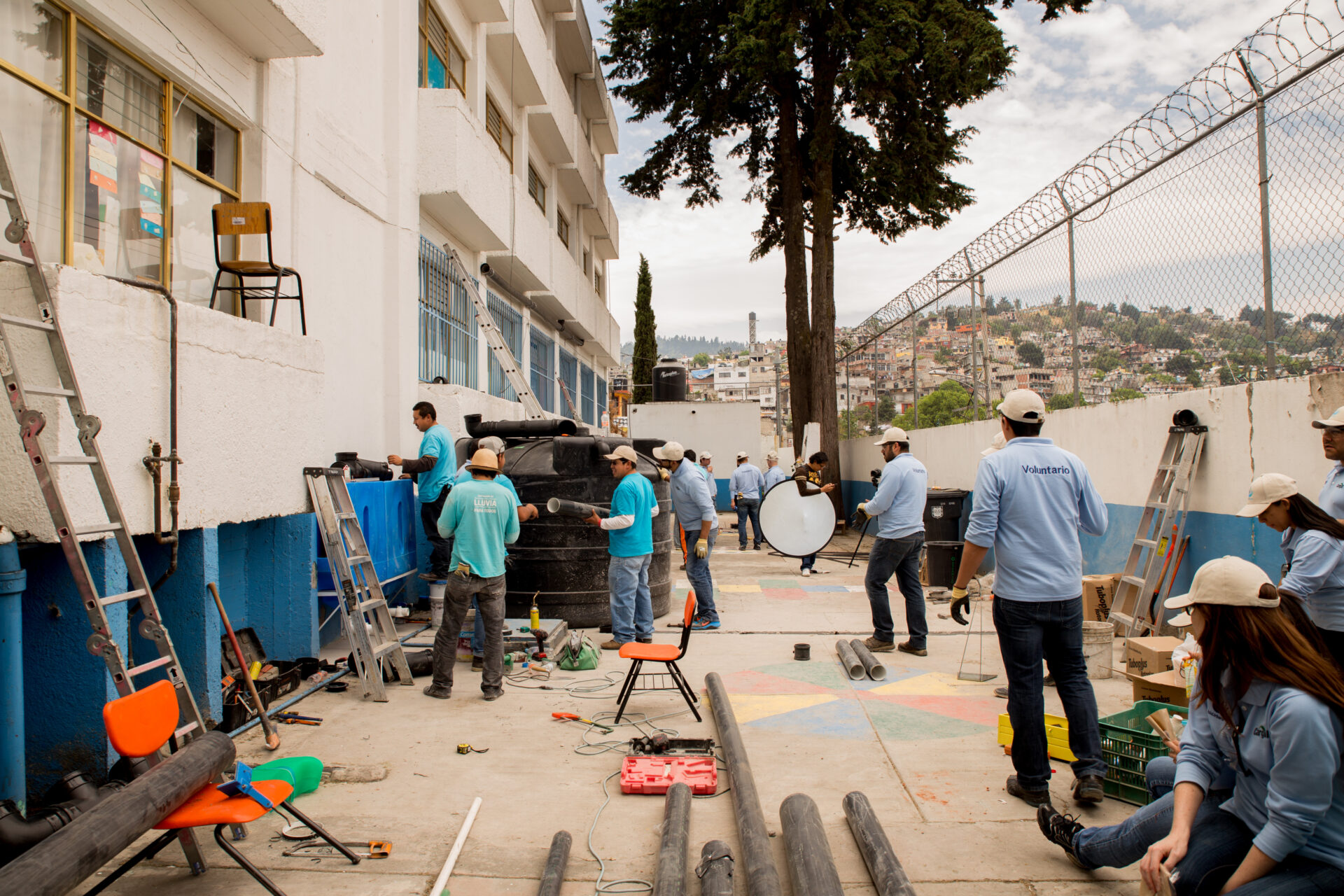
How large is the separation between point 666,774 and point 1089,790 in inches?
84.7

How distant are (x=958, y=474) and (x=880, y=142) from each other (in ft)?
27.6

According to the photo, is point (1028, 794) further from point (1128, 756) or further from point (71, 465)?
point (71, 465)

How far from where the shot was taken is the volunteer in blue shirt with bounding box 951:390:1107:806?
4117mm

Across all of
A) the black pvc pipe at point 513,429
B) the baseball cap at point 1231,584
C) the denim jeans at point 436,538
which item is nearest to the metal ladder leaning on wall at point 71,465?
the baseball cap at point 1231,584

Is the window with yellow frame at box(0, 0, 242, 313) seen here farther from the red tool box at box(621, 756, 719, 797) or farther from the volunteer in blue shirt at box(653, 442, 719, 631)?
the volunteer in blue shirt at box(653, 442, 719, 631)

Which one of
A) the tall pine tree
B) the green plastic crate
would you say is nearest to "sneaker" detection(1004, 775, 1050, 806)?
the green plastic crate

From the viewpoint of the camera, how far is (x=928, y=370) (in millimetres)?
14953

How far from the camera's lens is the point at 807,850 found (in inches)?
134

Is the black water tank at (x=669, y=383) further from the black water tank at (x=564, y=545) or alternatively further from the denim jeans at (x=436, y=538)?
the black water tank at (x=564, y=545)

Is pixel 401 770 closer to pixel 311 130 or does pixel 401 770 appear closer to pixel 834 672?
pixel 834 672

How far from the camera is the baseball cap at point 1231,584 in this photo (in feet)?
8.52

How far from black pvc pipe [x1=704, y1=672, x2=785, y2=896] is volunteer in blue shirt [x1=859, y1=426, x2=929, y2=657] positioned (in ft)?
7.86

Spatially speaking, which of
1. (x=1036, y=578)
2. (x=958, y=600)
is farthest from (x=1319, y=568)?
(x=958, y=600)

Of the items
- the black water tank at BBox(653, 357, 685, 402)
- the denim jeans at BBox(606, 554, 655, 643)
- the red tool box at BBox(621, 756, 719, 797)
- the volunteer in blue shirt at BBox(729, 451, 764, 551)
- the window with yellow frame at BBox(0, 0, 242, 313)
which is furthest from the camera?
the black water tank at BBox(653, 357, 685, 402)
